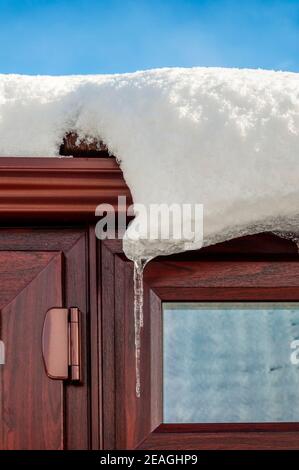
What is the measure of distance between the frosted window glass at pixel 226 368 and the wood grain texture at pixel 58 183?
0.19 meters

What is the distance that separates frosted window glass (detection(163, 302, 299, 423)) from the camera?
0.98 m

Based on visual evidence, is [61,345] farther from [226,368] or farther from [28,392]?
[226,368]

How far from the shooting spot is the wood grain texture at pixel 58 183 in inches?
36.0

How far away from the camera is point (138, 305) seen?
3.17 ft

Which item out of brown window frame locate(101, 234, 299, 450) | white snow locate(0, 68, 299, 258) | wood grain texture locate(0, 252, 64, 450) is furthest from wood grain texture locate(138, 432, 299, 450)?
white snow locate(0, 68, 299, 258)

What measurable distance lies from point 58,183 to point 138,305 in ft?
0.63

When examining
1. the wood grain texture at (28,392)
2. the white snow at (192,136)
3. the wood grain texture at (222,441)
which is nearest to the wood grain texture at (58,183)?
the white snow at (192,136)

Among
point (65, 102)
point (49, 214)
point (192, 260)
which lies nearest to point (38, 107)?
point (65, 102)

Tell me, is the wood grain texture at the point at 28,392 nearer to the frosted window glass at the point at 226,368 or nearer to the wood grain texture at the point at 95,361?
the wood grain texture at the point at 95,361

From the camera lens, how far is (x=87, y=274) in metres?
0.98

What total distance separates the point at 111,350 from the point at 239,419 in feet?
0.64

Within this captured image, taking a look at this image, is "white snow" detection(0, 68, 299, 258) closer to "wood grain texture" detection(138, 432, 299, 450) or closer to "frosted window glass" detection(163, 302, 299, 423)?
"frosted window glass" detection(163, 302, 299, 423)

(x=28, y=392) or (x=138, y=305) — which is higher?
(x=138, y=305)

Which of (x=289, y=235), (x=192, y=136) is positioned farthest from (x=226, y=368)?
(x=192, y=136)
